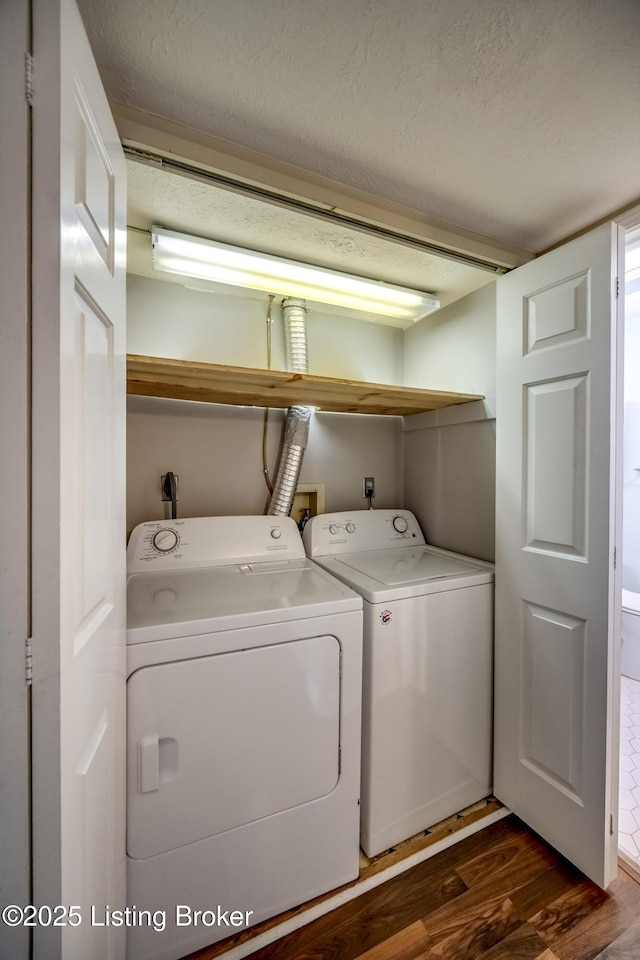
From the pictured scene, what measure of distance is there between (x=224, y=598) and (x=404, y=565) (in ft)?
2.76

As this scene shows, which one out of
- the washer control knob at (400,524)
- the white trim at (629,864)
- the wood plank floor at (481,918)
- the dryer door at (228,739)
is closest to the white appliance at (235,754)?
the dryer door at (228,739)

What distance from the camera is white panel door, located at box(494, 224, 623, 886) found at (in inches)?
47.1

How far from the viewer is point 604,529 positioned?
3.92 ft

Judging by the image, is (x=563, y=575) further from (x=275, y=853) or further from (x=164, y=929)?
(x=164, y=929)

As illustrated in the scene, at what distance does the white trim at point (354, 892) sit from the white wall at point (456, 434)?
1.08 metres

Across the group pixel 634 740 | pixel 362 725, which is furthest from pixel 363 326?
pixel 634 740

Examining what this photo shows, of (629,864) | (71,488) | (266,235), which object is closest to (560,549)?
(629,864)

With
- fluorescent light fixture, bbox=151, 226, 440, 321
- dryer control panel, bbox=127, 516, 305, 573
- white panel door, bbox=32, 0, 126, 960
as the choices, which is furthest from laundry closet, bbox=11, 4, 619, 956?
dryer control panel, bbox=127, 516, 305, 573

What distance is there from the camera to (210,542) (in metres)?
1.63

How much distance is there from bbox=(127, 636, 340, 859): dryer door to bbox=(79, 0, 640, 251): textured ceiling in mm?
1516

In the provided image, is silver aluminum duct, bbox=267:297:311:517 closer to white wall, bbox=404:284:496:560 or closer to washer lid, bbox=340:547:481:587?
washer lid, bbox=340:547:481:587

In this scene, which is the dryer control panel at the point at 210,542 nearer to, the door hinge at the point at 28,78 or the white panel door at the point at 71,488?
the white panel door at the point at 71,488

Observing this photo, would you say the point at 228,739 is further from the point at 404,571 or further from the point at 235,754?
the point at 404,571

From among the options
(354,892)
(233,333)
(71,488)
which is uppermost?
(233,333)
